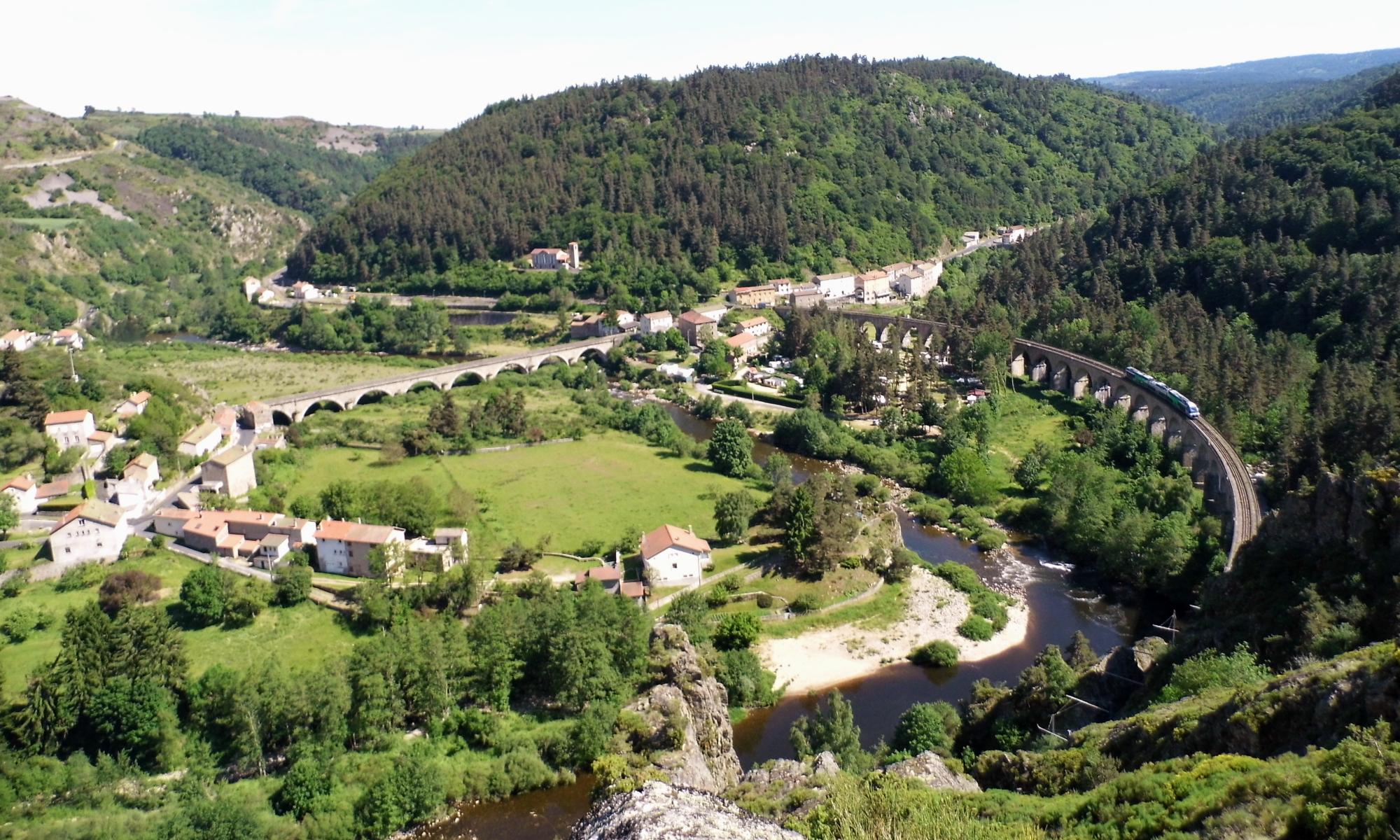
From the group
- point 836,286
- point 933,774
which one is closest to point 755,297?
point 836,286

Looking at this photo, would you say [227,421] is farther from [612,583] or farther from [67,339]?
[67,339]

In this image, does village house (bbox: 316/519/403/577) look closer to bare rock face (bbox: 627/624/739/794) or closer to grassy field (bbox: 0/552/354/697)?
grassy field (bbox: 0/552/354/697)

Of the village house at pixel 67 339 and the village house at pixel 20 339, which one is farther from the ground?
the village house at pixel 20 339

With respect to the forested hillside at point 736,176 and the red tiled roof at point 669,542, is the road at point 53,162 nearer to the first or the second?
the forested hillside at point 736,176

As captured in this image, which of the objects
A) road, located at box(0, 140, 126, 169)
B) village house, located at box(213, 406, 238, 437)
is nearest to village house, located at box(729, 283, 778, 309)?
village house, located at box(213, 406, 238, 437)

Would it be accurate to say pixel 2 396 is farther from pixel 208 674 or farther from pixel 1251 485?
pixel 1251 485

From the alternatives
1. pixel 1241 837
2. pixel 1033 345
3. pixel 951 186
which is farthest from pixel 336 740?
pixel 951 186

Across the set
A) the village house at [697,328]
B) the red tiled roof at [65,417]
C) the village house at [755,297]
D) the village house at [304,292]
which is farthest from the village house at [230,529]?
the village house at [304,292]
